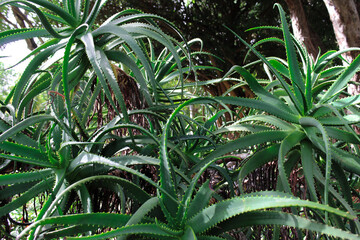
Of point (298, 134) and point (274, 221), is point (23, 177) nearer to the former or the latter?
point (274, 221)

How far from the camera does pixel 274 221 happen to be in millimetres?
482

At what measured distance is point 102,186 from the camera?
0.63 meters

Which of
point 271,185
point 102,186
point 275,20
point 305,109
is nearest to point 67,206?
point 102,186

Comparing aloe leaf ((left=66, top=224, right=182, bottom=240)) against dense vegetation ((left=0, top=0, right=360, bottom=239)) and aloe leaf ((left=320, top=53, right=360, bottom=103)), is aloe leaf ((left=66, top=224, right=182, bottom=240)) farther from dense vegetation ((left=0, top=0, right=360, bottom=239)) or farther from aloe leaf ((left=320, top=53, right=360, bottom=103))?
aloe leaf ((left=320, top=53, right=360, bottom=103))

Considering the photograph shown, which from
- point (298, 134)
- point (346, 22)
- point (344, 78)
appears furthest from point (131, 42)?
point (346, 22)

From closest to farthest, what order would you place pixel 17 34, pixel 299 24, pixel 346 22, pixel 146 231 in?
pixel 146 231 < pixel 17 34 < pixel 346 22 < pixel 299 24

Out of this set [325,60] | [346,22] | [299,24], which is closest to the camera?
[325,60]

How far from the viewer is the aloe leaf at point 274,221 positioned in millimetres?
432

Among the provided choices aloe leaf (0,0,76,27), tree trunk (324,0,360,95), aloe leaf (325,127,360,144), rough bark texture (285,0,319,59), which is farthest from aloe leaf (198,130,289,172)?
rough bark texture (285,0,319,59)

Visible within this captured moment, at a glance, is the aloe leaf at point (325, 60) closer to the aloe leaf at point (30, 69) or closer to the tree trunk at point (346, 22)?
the aloe leaf at point (30, 69)

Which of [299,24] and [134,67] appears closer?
[134,67]

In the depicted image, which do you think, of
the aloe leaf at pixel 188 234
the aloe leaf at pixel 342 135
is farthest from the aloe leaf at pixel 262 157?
the aloe leaf at pixel 188 234

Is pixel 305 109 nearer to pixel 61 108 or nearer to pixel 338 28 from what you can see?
pixel 61 108

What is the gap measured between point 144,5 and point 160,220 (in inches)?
190
